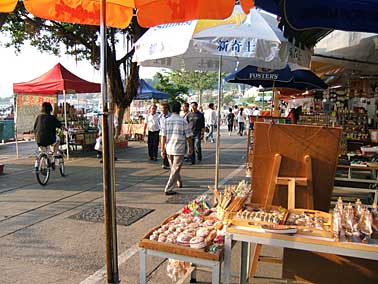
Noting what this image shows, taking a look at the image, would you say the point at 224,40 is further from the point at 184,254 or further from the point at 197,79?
the point at 197,79

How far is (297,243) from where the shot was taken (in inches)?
108

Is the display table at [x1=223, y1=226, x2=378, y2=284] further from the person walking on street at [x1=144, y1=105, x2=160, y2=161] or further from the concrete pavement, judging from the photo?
the person walking on street at [x1=144, y1=105, x2=160, y2=161]

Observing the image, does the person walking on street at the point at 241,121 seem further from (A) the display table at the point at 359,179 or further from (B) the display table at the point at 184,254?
(B) the display table at the point at 184,254

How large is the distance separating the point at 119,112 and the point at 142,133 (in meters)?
4.00

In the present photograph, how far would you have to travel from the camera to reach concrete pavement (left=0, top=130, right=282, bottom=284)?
4281 millimetres

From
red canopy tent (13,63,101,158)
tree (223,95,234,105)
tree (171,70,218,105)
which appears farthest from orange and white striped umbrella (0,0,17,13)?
tree (223,95,234,105)

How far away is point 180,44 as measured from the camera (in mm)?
4449

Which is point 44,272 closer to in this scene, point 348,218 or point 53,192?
point 348,218

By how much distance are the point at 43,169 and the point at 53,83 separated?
4464 mm

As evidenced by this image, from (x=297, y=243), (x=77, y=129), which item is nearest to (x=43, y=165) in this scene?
(x=77, y=129)

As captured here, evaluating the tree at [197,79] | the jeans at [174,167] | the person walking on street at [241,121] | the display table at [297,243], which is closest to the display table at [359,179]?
the jeans at [174,167]

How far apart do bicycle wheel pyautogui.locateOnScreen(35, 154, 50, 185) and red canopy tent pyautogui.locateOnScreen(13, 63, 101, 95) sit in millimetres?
4076

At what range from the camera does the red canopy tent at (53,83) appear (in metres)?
12.3

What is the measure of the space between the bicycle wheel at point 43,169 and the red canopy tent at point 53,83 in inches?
160
